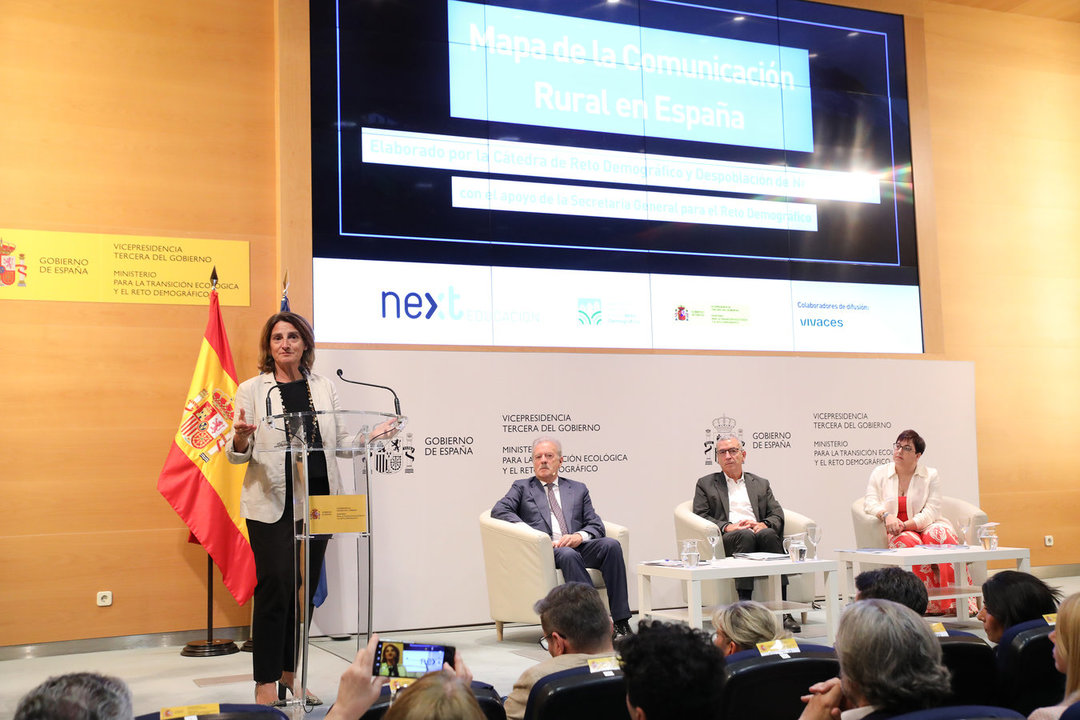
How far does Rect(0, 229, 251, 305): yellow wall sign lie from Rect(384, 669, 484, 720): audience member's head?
459 cm

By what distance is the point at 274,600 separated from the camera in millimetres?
3396

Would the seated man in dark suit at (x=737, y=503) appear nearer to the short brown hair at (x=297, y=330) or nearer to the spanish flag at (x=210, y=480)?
the spanish flag at (x=210, y=480)

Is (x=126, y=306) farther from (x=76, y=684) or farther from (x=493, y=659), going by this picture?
(x=76, y=684)

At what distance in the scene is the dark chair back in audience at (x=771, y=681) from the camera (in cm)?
199

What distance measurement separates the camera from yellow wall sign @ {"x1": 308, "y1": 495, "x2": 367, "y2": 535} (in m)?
2.94

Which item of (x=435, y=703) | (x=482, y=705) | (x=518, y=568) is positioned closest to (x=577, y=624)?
(x=482, y=705)

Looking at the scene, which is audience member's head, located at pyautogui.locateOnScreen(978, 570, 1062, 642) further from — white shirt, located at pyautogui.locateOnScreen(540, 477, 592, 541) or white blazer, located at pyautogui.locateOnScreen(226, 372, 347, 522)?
white shirt, located at pyautogui.locateOnScreen(540, 477, 592, 541)

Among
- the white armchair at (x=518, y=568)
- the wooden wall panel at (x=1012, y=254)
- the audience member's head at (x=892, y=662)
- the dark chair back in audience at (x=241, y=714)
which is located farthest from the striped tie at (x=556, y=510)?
the wooden wall panel at (x=1012, y=254)

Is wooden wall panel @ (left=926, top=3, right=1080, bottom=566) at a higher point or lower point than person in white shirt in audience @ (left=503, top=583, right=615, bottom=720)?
higher

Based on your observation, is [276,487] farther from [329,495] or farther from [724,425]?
[724,425]

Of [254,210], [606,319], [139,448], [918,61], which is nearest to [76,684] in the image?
[139,448]

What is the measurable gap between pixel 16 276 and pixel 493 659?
320 centimetres

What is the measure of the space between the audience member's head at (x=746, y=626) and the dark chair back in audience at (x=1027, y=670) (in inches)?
20.1

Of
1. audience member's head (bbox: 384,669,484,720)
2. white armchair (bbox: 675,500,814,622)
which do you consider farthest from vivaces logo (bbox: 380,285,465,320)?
audience member's head (bbox: 384,669,484,720)
